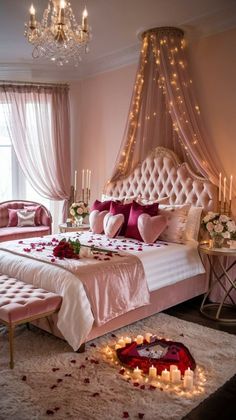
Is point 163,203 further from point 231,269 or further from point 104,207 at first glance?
point 231,269

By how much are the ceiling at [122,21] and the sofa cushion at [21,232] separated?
2.59 metres

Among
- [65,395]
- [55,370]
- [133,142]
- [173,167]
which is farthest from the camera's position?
[133,142]

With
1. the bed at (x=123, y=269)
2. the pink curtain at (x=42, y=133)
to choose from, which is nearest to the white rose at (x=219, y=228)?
the bed at (x=123, y=269)

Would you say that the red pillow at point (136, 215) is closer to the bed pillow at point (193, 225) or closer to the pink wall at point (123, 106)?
the bed pillow at point (193, 225)

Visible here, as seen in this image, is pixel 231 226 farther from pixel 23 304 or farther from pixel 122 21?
pixel 122 21

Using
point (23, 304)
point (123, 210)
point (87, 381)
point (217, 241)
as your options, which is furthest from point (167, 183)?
point (87, 381)

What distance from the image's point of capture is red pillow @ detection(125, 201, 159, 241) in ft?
14.8

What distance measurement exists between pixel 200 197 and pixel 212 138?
715mm

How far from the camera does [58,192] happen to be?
6.46 meters

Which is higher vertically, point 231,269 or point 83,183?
point 83,183

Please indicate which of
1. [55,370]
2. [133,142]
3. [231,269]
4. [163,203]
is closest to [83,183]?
[133,142]

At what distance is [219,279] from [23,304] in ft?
7.22

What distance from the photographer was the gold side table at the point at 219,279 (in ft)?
12.9

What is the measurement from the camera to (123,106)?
18.9ft
